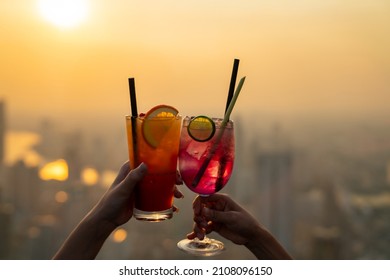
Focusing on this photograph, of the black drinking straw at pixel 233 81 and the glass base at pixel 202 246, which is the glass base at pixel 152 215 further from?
the black drinking straw at pixel 233 81

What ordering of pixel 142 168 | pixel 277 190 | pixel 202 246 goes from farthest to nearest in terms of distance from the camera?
pixel 277 190 < pixel 202 246 < pixel 142 168

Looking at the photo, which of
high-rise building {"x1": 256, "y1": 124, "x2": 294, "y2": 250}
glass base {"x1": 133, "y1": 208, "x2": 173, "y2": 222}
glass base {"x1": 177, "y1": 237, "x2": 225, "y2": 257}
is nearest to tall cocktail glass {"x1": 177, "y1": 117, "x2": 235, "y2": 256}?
glass base {"x1": 177, "y1": 237, "x2": 225, "y2": 257}

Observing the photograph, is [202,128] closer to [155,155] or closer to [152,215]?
[155,155]

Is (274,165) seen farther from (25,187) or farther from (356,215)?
(25,187)

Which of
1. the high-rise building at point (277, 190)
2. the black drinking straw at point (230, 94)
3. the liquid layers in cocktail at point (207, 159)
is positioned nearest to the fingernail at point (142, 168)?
the liquid layers in cocktail at point (207, 159)

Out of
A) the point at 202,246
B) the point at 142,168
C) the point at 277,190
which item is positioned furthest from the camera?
the point at 277,190

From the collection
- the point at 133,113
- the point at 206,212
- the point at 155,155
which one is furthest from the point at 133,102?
the point at 206,212
